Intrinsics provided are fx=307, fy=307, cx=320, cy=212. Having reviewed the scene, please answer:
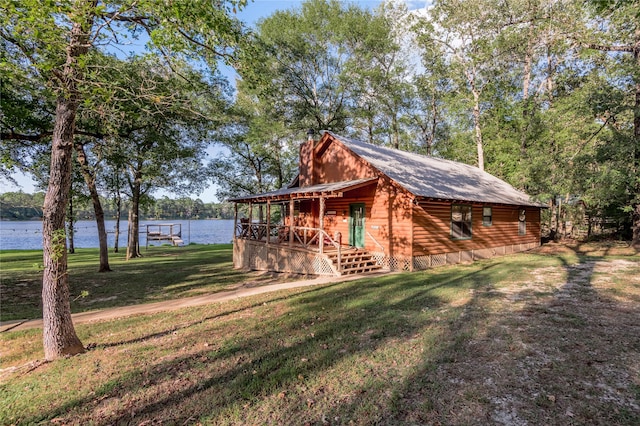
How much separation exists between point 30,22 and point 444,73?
98.1 ft

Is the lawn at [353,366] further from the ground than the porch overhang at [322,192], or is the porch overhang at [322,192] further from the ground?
the porch overhang at [322,192]

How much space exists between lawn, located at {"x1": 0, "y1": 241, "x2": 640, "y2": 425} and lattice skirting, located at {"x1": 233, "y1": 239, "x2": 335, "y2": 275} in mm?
4656

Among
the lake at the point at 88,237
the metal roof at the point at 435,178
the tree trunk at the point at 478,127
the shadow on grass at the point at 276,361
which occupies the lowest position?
the lake at the point at 88,237

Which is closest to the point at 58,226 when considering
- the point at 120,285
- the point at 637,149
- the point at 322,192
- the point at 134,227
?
the point at 120,285

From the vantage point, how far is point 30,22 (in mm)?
3945

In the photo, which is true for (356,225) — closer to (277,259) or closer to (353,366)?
(277,259)

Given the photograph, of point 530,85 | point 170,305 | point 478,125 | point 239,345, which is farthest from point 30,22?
point 530,85

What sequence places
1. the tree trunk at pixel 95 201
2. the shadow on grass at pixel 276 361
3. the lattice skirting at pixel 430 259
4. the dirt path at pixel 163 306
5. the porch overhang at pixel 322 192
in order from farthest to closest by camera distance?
the tree trunk at pixel 95 201
the lattice skirting at pixel 430 259
the porch overhang at pixel 322 192
the dirt path at pixel 163 306
the shadow on grass at pixel 276 361

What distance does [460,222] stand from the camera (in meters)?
14.7

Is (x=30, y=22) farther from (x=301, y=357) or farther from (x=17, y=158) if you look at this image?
(x=17, y=158)

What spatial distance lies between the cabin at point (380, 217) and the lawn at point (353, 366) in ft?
17.2

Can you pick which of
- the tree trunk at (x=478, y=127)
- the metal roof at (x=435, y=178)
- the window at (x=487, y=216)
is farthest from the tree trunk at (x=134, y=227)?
the tree trunk at (x=478, y=127)

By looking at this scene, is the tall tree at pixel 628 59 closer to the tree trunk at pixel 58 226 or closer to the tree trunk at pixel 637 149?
the tree trunk at pixel 637 149

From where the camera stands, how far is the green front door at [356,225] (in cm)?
1430
